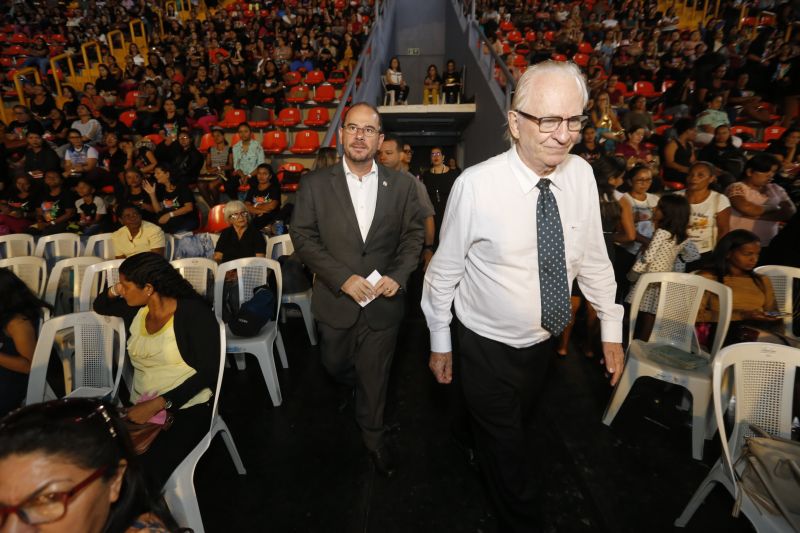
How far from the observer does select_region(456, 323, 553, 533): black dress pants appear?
1.55m

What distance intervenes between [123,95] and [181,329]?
9.14 meters

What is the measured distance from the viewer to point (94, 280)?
10.4 ft

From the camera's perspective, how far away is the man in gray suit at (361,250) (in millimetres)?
1898

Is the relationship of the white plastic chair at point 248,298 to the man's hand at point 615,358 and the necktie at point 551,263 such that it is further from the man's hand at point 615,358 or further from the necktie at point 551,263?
the man's hand at point 615,358

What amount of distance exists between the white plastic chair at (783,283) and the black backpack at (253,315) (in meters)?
3.15

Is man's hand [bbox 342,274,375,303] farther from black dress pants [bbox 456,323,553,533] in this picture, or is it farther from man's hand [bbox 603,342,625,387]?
man's hand [bbox 603,342,625,387]

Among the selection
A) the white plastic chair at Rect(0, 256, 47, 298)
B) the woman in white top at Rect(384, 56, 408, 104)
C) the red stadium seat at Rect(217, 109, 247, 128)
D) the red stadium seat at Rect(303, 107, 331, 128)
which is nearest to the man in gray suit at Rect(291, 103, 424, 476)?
the white plastic chair at Rect(0, 256, 47, 298)

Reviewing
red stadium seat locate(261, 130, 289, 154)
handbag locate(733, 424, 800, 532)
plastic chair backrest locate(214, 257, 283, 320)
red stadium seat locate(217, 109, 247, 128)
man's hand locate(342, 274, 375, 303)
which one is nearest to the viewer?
handbag locate(733, 424, 800, 532)

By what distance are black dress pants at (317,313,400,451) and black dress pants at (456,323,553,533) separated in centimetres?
54

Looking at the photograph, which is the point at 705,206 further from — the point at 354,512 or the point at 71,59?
the point at 71,59

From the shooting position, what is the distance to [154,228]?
395 cm

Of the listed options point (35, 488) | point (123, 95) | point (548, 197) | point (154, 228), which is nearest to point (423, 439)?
point (548, 197)

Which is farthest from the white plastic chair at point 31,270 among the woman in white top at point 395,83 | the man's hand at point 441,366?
the woman in white top at point 395,83

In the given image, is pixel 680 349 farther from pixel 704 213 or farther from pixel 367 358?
pixel 367 358
